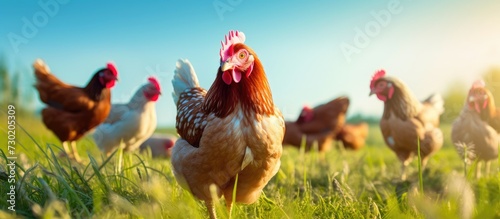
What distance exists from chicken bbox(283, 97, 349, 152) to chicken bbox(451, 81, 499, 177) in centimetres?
305

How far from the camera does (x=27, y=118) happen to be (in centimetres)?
812

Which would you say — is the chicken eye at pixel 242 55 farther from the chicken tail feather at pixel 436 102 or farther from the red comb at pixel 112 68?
the red comb at pixel 112 68

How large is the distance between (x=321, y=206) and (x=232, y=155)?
2.12 feet

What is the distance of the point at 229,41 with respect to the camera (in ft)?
7.47

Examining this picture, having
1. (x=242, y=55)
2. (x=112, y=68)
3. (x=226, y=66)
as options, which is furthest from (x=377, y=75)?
(x=112, y=68)

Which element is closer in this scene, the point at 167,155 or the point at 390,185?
the point at 390,185

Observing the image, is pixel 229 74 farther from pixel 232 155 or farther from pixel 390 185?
pixel 390 185

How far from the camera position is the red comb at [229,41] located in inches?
87.3

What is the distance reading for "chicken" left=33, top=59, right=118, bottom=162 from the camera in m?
5.32

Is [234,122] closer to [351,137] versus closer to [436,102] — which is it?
[436,102]

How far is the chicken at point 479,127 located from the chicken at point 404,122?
26 centimetres

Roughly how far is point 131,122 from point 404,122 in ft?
10.00

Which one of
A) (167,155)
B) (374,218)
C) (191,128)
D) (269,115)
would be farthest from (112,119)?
(374,218)

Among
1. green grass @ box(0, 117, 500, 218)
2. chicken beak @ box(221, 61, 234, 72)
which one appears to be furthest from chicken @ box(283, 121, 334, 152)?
chicken beak @ box(221, 61, 234, 72)
